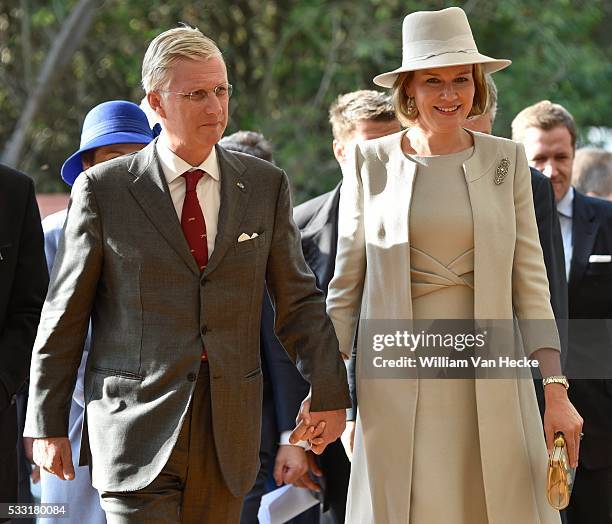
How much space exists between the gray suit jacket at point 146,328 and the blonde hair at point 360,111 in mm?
1625

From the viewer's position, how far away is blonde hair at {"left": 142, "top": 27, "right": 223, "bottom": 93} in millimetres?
4301

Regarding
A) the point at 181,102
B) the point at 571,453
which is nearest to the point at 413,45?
the point at 181,102

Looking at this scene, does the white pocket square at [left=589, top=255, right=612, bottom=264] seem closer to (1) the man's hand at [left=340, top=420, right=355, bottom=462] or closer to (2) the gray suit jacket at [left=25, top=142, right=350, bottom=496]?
(1) the man's hand at [left=340, top=420, right=355, bottom=462]

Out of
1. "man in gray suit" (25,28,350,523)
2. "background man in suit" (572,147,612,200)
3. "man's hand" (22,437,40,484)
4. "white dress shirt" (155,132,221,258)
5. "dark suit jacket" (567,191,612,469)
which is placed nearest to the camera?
"man in gray suit" (25,28,350,523)

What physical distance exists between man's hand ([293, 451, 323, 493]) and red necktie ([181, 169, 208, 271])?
177cm

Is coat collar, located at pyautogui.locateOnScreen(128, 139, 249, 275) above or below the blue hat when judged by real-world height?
below

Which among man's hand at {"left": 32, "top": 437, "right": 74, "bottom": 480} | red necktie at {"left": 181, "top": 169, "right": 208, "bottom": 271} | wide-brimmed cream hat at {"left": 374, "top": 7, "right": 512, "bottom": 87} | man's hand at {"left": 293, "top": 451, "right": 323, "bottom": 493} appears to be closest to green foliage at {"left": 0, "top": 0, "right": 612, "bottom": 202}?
man's hand at {"left": 293, "top": 451, "right": 323, "bottom": 493}

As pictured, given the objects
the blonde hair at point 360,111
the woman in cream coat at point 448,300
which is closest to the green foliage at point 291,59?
the blonde hair at point 360,111

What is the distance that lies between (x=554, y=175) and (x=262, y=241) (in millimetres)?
2552

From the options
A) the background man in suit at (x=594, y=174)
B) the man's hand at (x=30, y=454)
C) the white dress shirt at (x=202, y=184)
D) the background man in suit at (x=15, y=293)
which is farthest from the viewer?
the background man in suit at (x=594, y=174)

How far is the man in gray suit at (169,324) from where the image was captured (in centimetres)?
414

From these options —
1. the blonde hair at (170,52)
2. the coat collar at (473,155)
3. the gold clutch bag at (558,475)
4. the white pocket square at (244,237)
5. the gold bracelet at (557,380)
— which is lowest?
the gold clutch bag at (558,475)

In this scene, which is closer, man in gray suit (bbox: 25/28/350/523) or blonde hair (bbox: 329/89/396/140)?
man in gray suit (bbox: 25/28/350/523)

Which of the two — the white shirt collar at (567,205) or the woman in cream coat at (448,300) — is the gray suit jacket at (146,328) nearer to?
the woman in cream coat at (448,300)
